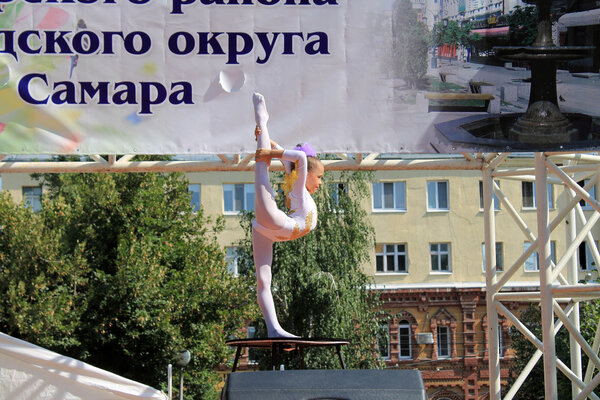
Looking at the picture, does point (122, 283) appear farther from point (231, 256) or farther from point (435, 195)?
point (435, 195)

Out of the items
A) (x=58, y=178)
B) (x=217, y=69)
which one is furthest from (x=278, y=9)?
(x=58, y=178)

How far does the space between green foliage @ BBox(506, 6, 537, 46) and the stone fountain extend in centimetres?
5

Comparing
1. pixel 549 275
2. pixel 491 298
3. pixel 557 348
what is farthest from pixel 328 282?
pixel 549 275

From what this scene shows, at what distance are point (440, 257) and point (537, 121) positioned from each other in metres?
26.3

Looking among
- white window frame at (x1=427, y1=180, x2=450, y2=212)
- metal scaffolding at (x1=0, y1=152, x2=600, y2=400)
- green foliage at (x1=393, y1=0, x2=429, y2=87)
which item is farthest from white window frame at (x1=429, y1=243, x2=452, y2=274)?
A: green foliage at (x1=393, y1=0, x2=429, y2=87)

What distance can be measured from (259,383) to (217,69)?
17.7 ft

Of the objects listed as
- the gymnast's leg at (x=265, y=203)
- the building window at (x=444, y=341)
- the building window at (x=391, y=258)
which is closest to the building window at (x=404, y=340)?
the building window at (x=444, y=341)

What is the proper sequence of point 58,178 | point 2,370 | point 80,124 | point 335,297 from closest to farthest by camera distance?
point 80,124, point 2,370, point 335,297, point 58,178

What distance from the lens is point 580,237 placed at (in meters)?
10.4

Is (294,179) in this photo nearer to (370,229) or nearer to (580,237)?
(580,237)

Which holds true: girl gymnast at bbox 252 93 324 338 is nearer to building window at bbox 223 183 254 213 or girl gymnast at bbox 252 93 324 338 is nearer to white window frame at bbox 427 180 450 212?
building window at bbox 223 183 254 213

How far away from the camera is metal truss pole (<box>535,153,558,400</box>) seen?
32.4ft

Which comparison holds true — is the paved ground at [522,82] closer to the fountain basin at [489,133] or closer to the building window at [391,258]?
the fountain basin at [489,133]

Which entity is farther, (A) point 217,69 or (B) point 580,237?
(B) point 580,237
